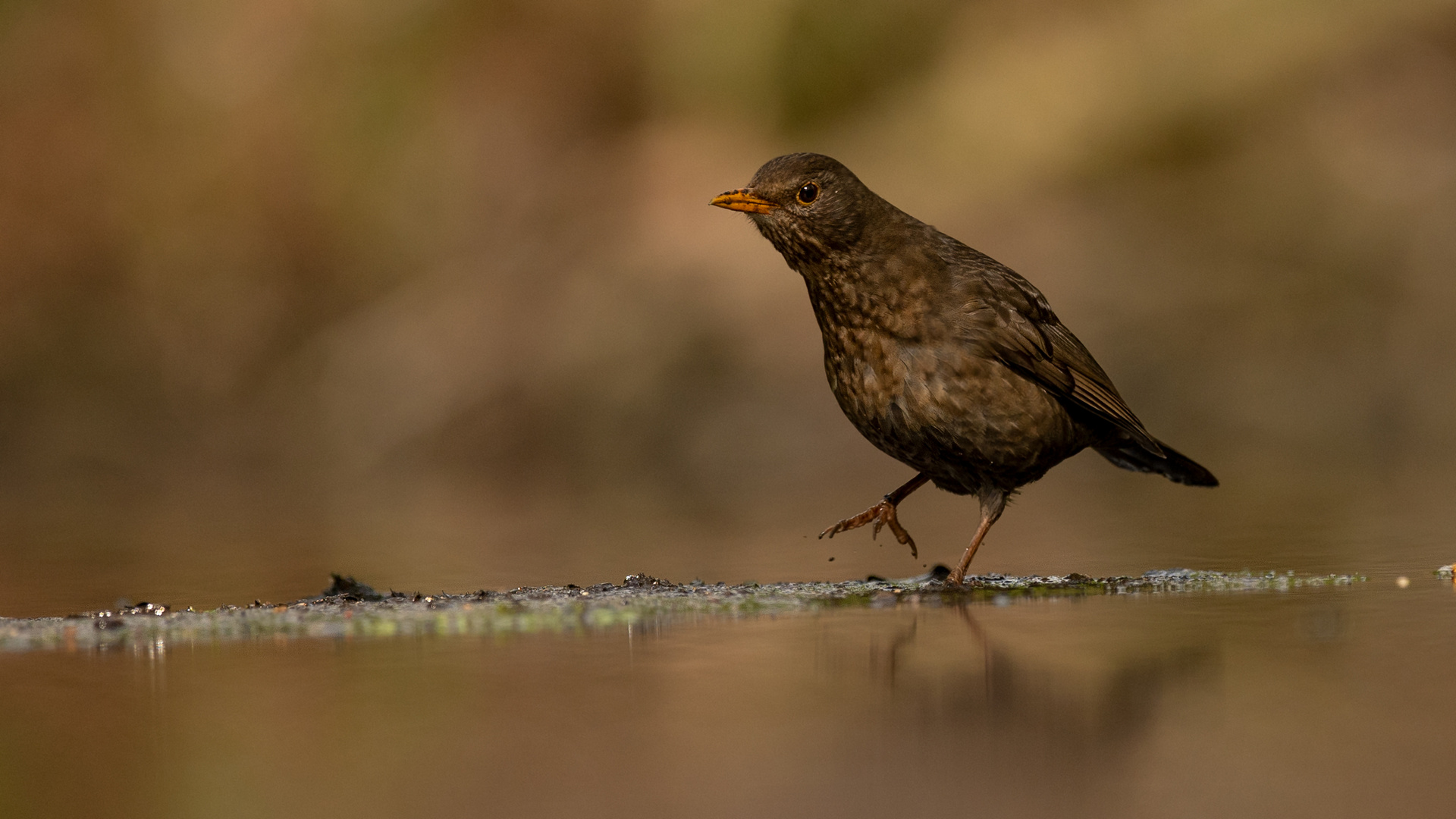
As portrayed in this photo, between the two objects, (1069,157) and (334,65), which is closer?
(1069,157)

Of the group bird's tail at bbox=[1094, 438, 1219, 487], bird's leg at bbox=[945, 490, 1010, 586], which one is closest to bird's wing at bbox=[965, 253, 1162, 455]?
bird's tail at bbox=[1094, 438, 1219, 487]

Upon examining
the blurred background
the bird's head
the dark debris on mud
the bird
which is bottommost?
the dark debris on mud

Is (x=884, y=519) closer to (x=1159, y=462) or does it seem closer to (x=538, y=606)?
(x=1159, y=462)

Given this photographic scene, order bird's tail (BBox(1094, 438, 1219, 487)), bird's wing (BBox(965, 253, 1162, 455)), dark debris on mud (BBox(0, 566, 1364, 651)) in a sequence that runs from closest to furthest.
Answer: dark debris on mud (BBox(0, 566, 1364, 651)) < bird's wing (BBox(965, 253, 1162, 455)) < bird's tail (BBox(1094, 438, 1219, 487))

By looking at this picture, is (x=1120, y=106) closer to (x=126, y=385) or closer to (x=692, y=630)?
(x=126, y=385)

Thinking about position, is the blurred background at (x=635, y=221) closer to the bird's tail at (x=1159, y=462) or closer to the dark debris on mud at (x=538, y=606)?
the bird's tail at (x=1159, y=462)

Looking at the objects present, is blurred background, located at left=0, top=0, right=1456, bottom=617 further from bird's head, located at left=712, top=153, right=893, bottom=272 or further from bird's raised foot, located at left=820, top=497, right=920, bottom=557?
bird's head, located at left=712, top=153, right=893, bottom=272

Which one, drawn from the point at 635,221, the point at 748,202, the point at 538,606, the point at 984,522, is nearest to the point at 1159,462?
the point at 984,522

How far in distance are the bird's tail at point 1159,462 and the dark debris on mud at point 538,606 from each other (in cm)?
100

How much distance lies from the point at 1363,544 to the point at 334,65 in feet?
40.1

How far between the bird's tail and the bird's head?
1.59m

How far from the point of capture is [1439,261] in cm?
1425

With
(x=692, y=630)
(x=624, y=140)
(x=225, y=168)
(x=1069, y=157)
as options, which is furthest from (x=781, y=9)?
(x=692, y=630)

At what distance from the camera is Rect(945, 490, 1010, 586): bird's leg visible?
589 centimetres
